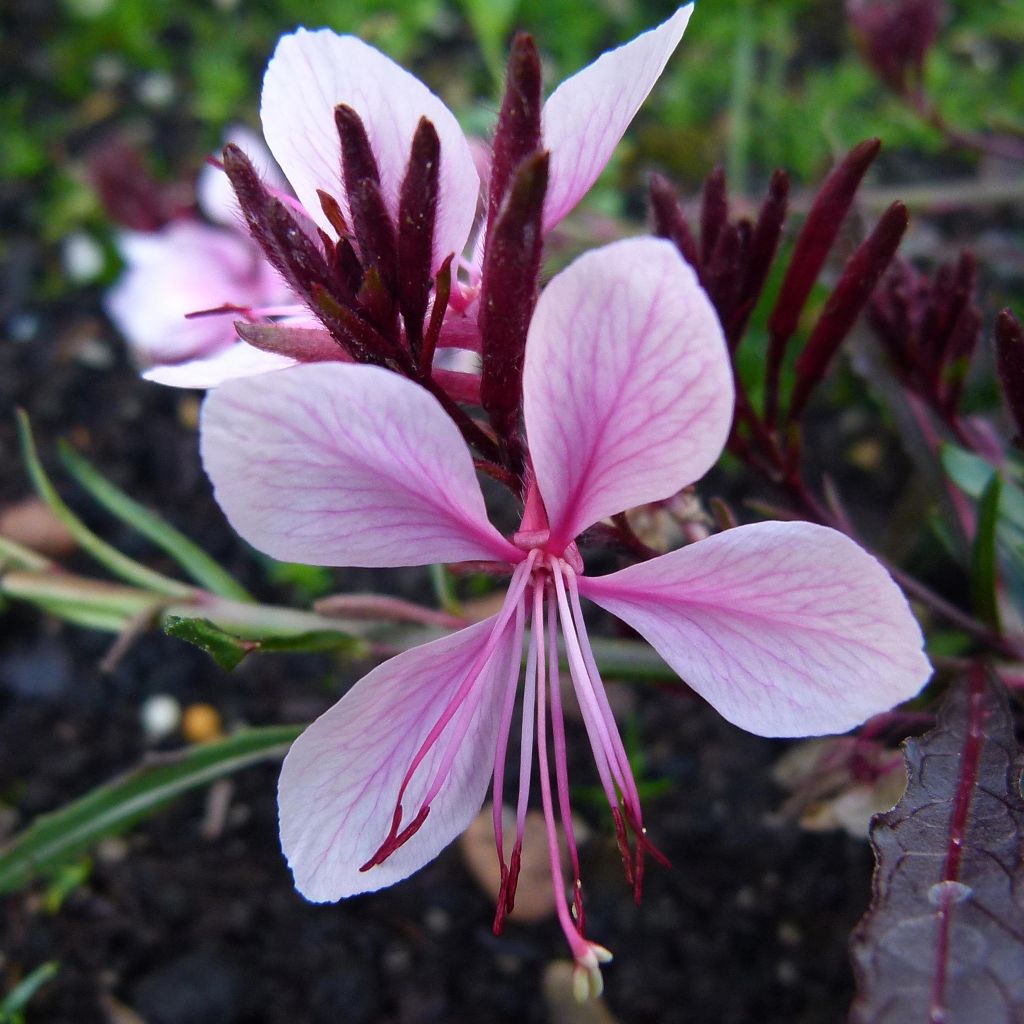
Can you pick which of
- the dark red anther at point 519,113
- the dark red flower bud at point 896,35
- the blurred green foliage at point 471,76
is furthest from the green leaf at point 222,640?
the blurred green foliage at point 471,76

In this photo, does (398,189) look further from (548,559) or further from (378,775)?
(378,775)

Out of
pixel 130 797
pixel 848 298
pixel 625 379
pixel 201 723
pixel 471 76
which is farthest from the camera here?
pixel 471 76

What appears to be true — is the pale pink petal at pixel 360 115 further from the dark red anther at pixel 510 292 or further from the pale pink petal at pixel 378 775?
the pale pink petal at pixel 378 775

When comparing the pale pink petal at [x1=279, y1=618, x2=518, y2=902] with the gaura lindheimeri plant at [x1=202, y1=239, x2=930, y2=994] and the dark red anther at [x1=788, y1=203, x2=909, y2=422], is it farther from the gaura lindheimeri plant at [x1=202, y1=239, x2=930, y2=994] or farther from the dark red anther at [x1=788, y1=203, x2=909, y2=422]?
the dark red anther at [x1=788, y1=203, x2=909, y2=422]

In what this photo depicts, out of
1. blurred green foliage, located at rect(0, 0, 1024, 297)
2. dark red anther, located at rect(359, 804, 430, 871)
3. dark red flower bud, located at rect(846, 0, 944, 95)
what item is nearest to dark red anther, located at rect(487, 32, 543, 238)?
dark red anther, located at rect(359, 804, 430, 871)

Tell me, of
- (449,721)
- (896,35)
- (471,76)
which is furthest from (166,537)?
(471,76)

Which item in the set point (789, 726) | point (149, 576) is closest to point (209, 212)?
point (149, 576)
